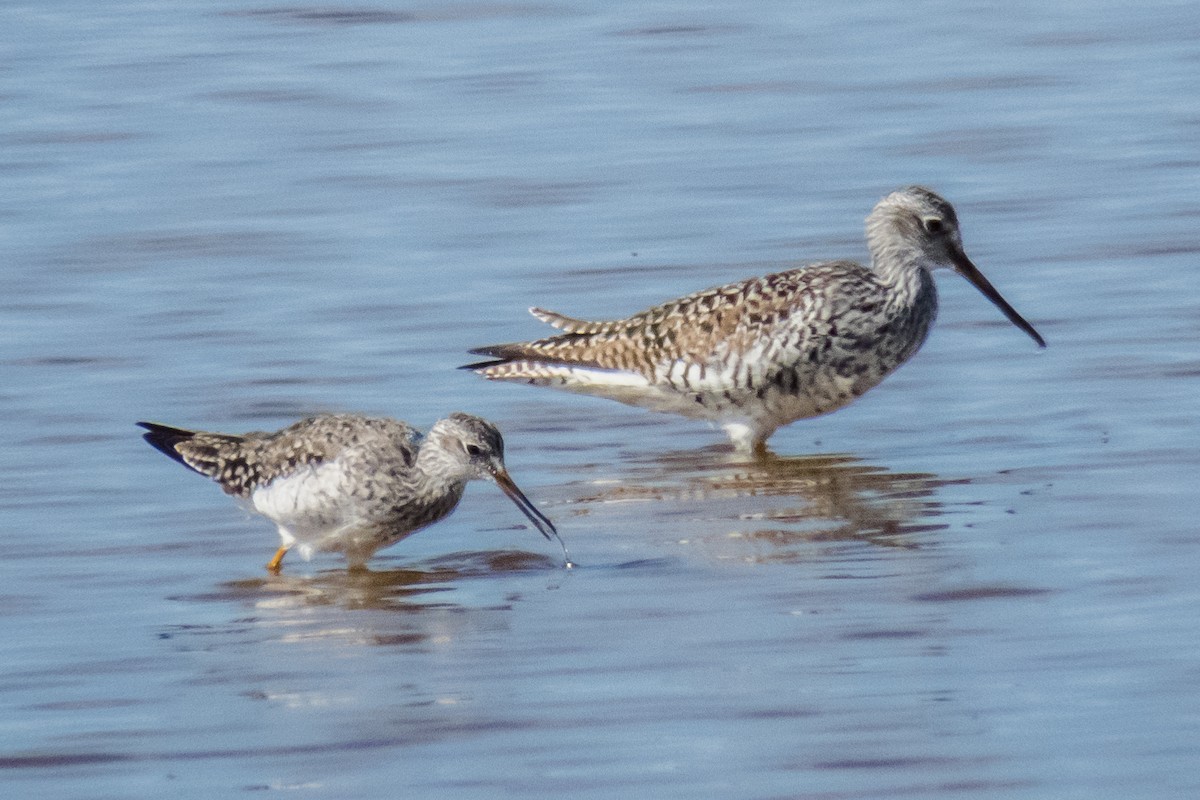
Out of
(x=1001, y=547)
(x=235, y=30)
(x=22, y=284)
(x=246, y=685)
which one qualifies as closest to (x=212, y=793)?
(x=246, y=685)

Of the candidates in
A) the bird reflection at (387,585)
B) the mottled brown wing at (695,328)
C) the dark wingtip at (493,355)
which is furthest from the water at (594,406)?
the mottled brown wing at (695,328)

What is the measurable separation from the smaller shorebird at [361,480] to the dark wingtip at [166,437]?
43 cm

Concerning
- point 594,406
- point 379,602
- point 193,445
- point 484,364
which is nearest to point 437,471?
point 379,602

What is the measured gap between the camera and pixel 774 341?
36.6ft

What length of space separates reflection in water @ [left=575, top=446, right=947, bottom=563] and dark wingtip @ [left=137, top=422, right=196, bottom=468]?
1581 mm

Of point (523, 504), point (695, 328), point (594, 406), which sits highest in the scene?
point (523, 504)

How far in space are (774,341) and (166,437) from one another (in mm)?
2837

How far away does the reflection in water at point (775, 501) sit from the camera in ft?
30.4

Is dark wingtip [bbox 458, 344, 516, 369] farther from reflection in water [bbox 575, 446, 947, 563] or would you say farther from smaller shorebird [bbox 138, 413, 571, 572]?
smaller shorebird [bbox 138, 413, 571, 572]

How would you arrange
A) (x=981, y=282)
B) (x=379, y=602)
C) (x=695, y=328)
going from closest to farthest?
(x=379, y=602)
(x=695, y=328)
(x=981, y=282)

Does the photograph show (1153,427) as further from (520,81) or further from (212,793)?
(520,81)

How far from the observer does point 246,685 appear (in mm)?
7578

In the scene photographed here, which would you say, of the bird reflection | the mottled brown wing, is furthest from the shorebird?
the bird reflection

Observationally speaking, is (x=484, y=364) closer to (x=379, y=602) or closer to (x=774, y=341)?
(x=774, y=341)
